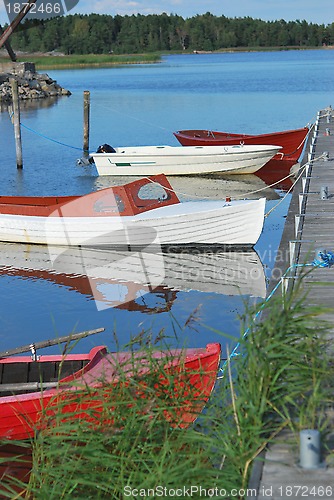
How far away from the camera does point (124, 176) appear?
30.2m

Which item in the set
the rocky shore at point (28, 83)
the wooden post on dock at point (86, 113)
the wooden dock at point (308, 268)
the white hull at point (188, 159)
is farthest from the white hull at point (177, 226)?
the rocky shore at point (28, 83)

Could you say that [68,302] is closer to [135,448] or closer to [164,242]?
[164,242]

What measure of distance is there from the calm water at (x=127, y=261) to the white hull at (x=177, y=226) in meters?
0.50

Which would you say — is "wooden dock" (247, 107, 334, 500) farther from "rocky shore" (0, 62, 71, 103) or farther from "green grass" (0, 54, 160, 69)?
"green grass" (0, 54, 160, 69)

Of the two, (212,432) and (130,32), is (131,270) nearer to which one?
(212,432)

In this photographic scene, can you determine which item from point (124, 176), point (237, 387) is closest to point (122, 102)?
point (124, 176)

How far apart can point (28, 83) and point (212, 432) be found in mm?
71122

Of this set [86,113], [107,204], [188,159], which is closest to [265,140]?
[188,159]

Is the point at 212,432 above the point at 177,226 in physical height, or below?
above

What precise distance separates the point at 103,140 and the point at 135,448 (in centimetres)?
3772

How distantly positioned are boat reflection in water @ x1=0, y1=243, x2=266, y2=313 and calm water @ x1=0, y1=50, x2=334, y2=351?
26mm

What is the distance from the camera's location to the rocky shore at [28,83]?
72.6m

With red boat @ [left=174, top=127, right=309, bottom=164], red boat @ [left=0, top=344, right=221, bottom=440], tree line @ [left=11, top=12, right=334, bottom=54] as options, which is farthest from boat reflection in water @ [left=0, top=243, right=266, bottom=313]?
tree line @ [left=11, top=12, right=334, bottom=54]

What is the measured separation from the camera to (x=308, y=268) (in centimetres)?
→ 1145
